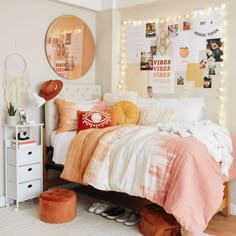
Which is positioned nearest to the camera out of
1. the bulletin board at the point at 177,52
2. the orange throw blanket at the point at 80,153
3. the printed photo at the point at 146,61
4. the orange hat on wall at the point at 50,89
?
the orange throw blanket at the point at 80,153

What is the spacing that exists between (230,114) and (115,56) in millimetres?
1703

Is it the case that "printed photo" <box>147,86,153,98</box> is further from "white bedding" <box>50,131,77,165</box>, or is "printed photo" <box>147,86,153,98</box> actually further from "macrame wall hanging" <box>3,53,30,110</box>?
"macrame wall hanging" <box>3,53,30,110</box>

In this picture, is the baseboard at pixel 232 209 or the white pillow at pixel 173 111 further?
the white pillow at pixel 173 111

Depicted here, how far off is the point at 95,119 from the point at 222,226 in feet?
5.32

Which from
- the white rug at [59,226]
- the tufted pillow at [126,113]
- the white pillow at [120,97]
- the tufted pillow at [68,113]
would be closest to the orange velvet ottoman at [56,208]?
the white rug at [59,226]

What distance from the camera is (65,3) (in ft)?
13.8

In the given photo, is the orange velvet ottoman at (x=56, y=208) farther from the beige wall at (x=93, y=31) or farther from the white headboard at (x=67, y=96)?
the white headboard at (x=67, y=96)

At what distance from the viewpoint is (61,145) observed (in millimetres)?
3637

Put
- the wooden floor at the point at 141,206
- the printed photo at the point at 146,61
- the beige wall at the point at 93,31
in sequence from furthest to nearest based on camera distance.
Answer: the printed photo at the point at 146,61 < the beige wall at the point at 93,31 < the wooden floor at the point at 141,206

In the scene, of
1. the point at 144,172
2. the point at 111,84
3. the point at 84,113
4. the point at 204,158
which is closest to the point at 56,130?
the point at 84,113

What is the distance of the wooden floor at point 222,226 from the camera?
9.95ft

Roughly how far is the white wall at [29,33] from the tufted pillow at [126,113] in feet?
2.83

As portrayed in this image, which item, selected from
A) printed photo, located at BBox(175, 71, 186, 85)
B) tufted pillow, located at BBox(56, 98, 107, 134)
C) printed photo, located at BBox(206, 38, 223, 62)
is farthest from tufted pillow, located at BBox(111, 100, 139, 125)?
printed photo, located at BBox(206, 38, 223, 62)

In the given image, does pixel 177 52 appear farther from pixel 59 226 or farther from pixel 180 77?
pixel 59 226
